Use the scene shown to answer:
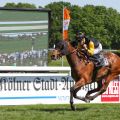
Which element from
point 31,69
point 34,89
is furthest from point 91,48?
point 31,69

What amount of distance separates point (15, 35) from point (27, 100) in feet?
15.7

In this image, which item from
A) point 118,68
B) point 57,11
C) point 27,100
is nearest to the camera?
point 118,68

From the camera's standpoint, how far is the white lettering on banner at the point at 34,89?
43.6 feet

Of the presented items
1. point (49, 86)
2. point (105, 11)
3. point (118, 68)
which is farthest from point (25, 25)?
point (105, 11)

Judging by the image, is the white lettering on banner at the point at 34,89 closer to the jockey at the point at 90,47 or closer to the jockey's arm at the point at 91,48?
the jockey at the point at 90,47

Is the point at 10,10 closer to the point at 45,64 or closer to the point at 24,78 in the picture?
the point at 45,64

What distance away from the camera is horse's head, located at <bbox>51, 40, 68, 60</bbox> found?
11086 millimetres

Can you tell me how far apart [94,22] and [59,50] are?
300ft

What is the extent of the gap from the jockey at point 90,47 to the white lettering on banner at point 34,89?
7.45 ft

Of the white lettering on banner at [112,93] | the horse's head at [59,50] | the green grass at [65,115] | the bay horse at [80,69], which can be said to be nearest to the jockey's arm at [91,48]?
the bay horse at [80,69]

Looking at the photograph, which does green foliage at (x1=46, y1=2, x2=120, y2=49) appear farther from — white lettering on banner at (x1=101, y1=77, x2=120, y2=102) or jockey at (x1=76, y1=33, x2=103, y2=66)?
→ jockey at (x1=76, y1=33, x2=103, y2=66)

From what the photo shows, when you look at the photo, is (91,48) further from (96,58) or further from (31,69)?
(31,69)

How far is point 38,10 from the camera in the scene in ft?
58.4

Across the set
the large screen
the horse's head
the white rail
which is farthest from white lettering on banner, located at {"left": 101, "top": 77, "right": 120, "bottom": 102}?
the large screen
